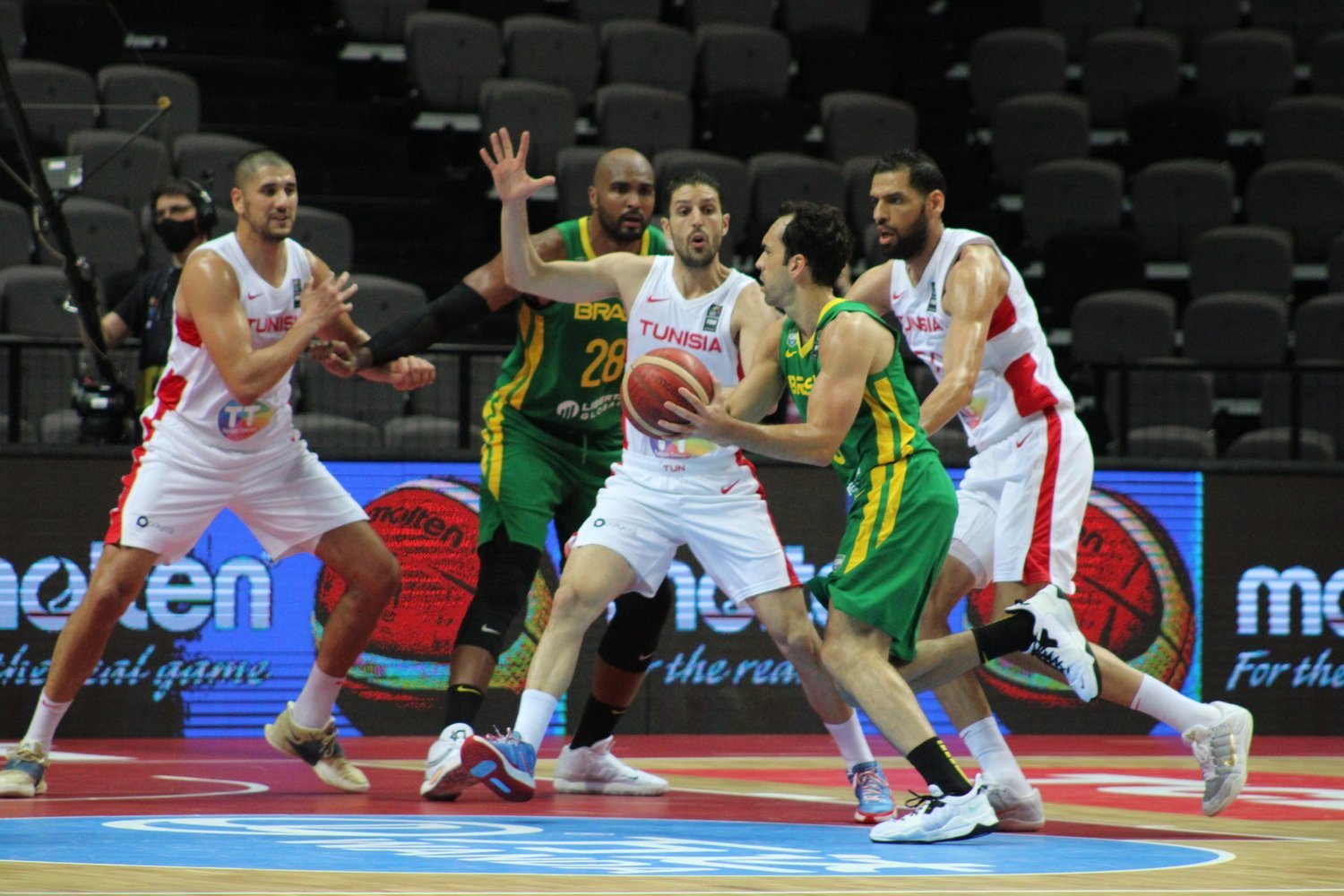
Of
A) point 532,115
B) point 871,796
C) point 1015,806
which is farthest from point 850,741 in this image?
point 532,115

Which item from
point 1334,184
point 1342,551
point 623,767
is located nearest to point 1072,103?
point 1334,184

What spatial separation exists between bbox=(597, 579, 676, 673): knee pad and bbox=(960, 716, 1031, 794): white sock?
1.29m

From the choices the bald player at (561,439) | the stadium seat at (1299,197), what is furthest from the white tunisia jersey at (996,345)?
the stadium seat at (1299,197)

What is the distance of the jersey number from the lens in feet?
21.9

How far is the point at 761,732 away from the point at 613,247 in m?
3.24

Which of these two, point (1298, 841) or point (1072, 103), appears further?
point (1072, 103)

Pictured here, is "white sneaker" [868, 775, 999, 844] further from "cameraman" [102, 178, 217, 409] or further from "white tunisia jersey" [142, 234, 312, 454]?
"cameraman" [102, 178, 217, 409]

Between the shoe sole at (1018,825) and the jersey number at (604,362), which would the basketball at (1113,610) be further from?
the shoe sole at (1018,825)

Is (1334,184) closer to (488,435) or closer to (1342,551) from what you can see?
(1342,551)

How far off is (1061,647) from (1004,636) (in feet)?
0.56

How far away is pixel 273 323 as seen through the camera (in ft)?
20.7

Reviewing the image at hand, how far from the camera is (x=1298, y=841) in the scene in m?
5.04

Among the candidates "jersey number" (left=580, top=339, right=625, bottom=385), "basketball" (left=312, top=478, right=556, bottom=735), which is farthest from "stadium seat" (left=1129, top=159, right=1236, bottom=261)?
"jersey number" (left=580, top=339, right=625, bottom=385)

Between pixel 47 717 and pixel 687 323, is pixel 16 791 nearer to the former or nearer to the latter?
pixel 47 717
